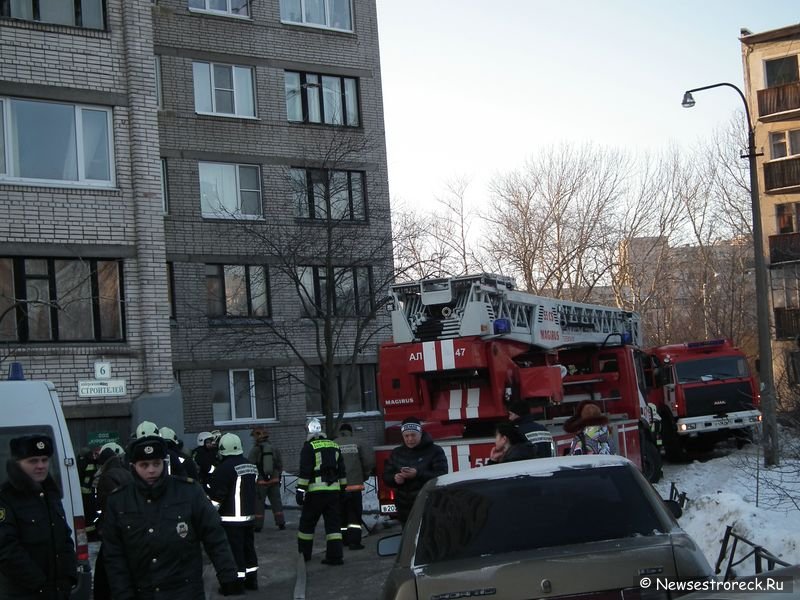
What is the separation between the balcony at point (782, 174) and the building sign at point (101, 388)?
32.6 metres

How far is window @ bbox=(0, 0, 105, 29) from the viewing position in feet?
65.8

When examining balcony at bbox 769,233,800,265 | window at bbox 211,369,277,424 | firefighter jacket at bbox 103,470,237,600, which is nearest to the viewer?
firefighter jacket at bbox 103,470,237,600

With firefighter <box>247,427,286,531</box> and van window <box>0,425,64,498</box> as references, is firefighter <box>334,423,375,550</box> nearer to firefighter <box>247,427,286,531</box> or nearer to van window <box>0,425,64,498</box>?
firefighter <box>247,427,286,531</box>

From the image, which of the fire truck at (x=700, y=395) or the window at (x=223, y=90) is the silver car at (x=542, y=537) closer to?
the fire truck at (x=700, y=395)

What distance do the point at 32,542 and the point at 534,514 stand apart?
304 cm

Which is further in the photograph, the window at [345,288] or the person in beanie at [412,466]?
the window at [345,288]

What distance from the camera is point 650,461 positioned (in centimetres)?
1961

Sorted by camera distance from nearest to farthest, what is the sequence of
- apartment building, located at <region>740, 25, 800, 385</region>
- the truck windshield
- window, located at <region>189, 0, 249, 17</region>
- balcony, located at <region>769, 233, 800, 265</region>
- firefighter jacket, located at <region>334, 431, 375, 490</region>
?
firefighter jacket, located at <region>334, 431, 375, 490</region>
the truck windshield
window, located at <region>189, 0, 249, 17</region>
apartment building, located at <region>740, 25, 800, 385</region>
balcony, located at <region>769, 233, 800, 265</region>

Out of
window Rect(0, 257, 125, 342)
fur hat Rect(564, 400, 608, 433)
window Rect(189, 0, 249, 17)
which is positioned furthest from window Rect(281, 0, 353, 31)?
fur hat Rect(564, 400, 608, 433)

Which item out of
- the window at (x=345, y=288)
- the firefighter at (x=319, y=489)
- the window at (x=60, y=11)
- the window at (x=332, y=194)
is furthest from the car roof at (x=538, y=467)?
the window at (x=345, y=288)

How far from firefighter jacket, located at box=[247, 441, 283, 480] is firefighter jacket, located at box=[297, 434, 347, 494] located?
491 centimetres

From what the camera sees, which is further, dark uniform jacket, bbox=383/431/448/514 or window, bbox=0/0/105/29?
window, bbox=0/0/105/29

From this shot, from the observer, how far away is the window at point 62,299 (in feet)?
64.0

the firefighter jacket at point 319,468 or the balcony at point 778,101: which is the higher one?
the balcony at point 778,101
